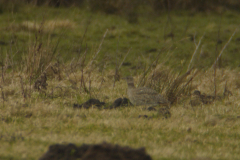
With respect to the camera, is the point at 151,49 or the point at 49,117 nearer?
the point at 49,117

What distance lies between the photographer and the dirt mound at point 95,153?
3178mm

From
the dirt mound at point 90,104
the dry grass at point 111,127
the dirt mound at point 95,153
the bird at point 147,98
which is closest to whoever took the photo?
the dirt mound at point 95,153

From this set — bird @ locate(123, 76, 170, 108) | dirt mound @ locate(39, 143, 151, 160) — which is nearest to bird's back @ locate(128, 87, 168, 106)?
bird @ locate(123, 76, 170, 108)

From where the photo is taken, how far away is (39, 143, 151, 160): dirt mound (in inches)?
125

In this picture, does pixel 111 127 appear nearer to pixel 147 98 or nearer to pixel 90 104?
pixel 90 104

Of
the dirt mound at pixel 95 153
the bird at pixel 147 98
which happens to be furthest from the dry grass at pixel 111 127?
the dirt mound at pixel 95 153

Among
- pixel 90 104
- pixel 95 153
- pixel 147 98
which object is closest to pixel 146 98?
pixel 147 98

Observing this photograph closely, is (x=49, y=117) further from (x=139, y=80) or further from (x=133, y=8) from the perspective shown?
(x=133, y=8)

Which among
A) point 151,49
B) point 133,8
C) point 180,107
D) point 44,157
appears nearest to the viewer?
point 44,157

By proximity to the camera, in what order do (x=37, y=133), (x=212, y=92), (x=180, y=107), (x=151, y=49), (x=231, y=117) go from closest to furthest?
(x=37, y=133)
(x=231, y=117)
(x=180, y=107)
(x=212, y=92)
(x=151, y=49)

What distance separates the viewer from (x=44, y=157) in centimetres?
330

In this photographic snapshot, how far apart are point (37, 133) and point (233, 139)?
275cm

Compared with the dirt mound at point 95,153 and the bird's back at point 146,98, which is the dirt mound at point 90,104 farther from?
the dirt mound at point 95,153

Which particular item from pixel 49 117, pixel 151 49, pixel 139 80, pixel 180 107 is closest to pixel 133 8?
pixel 151 49
